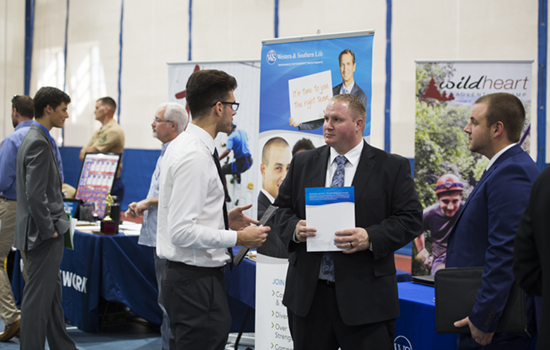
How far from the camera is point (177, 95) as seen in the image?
15.1ft

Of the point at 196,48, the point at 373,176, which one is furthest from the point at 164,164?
the point at 196,48

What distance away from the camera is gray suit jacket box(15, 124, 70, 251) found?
2859 millimetres

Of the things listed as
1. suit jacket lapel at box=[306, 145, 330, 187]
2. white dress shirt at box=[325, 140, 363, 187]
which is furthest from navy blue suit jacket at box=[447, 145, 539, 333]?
suit jacket lapel at box=[306, 145, 330, 187]

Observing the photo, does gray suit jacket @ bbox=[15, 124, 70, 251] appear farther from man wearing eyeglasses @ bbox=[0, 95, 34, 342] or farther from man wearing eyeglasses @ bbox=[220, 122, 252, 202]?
man wearing eyeglasses @ bbox=[220, 122, 252, 202]

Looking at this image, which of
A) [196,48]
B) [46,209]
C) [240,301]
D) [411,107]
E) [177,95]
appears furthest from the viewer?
[196,48]

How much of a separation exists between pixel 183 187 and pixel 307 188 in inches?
18.7

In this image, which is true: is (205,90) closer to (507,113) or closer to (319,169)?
(319,169)

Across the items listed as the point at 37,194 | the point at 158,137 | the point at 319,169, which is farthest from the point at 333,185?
the point at 37,194

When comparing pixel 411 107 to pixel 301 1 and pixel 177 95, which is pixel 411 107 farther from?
pixel 177 95

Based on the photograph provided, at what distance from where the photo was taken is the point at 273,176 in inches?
117

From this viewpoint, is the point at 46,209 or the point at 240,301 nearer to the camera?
the point at 46,209

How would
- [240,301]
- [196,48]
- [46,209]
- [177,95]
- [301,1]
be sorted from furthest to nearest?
[196,48] → [301,1] → [177,95] → [240,301] → [46,209]

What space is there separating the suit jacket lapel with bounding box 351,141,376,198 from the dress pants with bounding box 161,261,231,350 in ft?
2.13

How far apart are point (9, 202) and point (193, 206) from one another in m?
2.69
